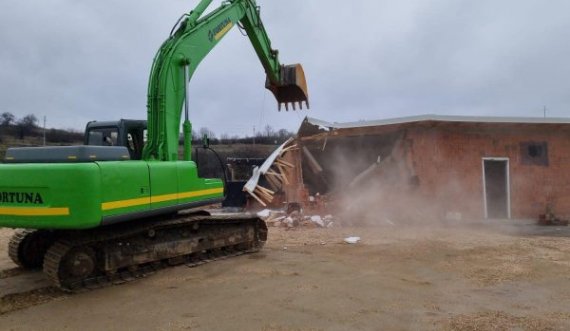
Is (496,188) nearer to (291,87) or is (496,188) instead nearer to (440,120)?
(440,120)

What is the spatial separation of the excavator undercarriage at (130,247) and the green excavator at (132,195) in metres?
0.01

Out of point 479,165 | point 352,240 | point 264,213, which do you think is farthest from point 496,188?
point 352,240

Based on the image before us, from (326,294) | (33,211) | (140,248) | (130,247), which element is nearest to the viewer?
(33,211)

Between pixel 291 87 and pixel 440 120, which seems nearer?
pixel 291 87

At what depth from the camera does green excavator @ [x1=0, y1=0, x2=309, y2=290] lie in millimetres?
5648

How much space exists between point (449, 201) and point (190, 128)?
32.6 ft

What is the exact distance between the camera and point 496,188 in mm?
16531

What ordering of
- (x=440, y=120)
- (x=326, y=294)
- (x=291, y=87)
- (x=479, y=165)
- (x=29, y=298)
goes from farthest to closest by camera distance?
(x=479, y=165) → (x=440, y=120) → (x=291, y=87) → (x=326, y=294) → (x=29, y=298)

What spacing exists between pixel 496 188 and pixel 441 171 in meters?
2.87

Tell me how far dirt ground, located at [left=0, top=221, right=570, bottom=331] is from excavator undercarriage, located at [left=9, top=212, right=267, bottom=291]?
0.23 m

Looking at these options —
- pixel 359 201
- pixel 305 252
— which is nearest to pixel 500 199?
pixel 359 201

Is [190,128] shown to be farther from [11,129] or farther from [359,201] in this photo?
[11,129]

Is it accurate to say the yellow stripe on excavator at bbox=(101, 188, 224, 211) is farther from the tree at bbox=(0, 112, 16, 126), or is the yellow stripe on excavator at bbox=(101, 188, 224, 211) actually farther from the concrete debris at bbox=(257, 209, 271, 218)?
the tree at bbox=(0, 112, 16, 126)

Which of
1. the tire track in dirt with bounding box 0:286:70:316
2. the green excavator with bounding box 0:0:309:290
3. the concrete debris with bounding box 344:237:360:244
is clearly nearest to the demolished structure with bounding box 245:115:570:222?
the concrete debris with bounding box 344:237:360:244
